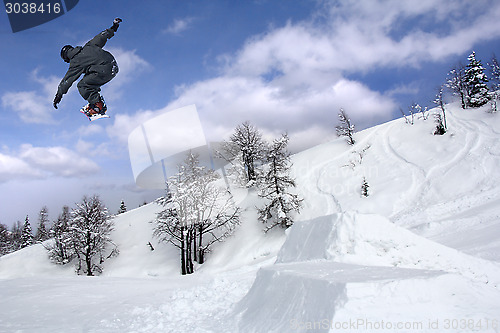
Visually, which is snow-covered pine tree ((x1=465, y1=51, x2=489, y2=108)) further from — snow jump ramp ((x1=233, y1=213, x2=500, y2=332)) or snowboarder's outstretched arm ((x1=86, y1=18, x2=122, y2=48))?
snowboarder's outstretched arm ((x1=86, y1=18, x2=122, y2=48))

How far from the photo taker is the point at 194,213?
1078 inches

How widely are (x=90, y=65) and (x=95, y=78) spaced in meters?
0.18

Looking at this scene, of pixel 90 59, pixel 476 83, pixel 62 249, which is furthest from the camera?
pixel 476 83

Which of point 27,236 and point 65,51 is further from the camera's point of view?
point 27,236

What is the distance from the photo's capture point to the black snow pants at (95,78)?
12.7ft

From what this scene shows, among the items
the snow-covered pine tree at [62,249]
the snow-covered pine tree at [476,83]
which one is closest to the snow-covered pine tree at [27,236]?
the snow-covered pine tree at [62,249]

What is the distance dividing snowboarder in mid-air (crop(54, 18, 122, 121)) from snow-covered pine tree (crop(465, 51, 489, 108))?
2035 inches

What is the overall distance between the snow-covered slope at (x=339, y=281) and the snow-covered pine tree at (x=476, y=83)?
15.6 meters

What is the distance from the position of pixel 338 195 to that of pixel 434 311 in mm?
28992

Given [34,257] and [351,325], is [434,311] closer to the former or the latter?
[351,325]

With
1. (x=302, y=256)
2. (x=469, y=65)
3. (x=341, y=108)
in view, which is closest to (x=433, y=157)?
(x=341, y=108)

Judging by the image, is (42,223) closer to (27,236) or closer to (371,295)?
(27,236)

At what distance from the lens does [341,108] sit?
44750 millimetres

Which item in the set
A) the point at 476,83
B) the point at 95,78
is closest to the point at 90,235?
the point at 95,78
